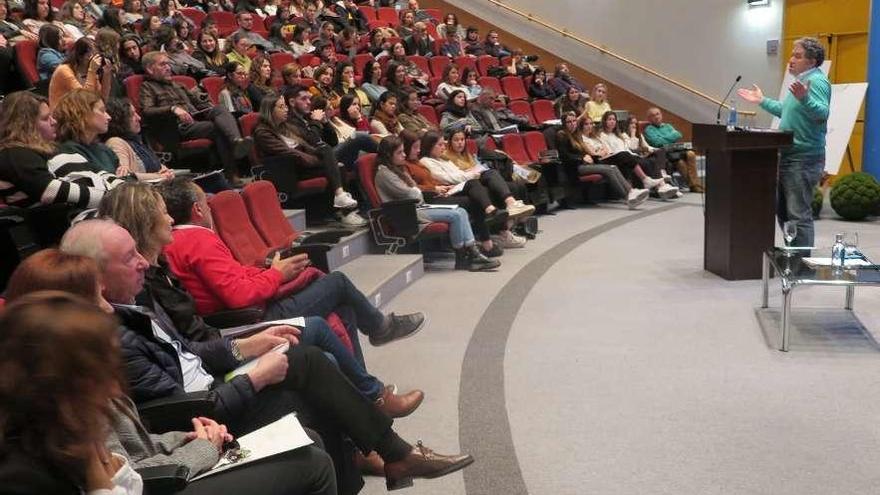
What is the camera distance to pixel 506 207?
6.11 m

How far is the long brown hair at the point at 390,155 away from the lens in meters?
5.40

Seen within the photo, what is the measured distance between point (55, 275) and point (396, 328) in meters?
2.17

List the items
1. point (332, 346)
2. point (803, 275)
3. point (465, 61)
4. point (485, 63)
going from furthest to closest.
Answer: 1. point (485, 63)
2. point (465, 61)
3. point (803, 275)
4. point (332, 346)

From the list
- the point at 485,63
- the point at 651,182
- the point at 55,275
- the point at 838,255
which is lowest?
the point at 651,182

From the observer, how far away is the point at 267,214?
162 inches

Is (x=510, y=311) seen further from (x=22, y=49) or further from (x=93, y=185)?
(x=22, y=49)

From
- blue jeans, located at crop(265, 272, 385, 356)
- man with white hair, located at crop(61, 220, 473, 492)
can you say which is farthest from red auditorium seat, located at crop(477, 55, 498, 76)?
man with white hair, located at crop(61, 220, 473, 492)

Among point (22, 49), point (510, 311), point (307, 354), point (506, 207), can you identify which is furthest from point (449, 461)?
point (22, 49)

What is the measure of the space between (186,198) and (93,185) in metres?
A: 0.83

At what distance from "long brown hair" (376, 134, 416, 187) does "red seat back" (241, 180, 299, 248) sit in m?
1.28

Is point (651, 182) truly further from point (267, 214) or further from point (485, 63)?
point (267, 214)

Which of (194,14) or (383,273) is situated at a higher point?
(194,14)

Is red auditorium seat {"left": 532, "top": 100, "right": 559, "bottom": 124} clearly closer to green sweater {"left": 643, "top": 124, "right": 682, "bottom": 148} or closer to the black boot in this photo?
green sweater {"left": 643, "top": 124, "right": 682, "bottom": 148}

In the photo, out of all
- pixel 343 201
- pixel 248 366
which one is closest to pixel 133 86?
pixel 343 201
